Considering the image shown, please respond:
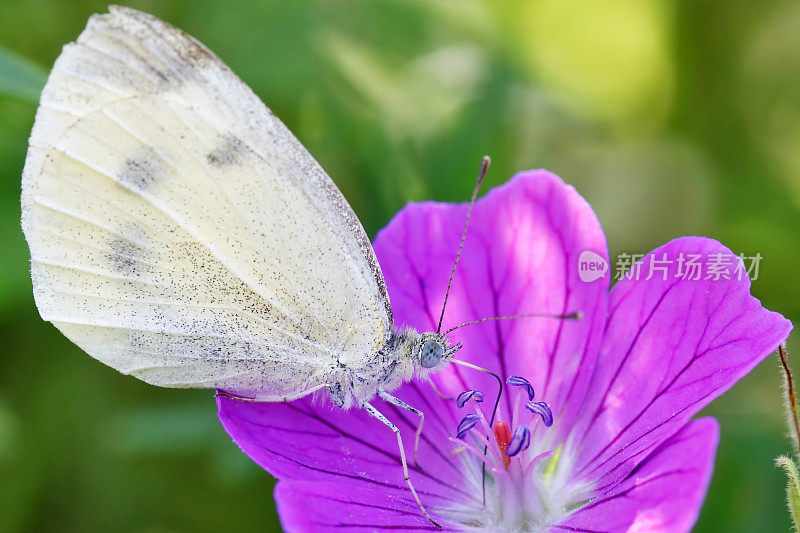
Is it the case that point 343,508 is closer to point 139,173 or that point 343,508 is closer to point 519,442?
point 519,442

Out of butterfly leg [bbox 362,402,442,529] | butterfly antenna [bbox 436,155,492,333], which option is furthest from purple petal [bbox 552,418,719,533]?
butterfly antenna [bbox 436,155,492,333]

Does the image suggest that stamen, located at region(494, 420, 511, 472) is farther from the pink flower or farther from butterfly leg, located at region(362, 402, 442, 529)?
butterfly leg, located at region(362, 402, 442, 529)

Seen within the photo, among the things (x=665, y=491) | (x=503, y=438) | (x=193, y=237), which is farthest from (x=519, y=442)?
(x=193, y=237)

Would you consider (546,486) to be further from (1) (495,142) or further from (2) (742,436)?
(1) (495,142)

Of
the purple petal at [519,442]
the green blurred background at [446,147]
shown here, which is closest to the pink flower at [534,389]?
the purple petal at [519,442]

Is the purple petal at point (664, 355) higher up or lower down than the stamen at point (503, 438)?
higher up

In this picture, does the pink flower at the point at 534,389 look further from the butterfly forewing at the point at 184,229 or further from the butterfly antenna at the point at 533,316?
the butterfly forewing at the point at 184,229

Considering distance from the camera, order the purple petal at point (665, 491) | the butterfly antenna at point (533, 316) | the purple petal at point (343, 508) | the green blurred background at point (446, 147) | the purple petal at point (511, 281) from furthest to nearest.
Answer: the green blurred background at point (446, 147) → the purple petal at point (511, 281) → the butterfly antenna at point (533, 316) → the purple petal at point (343, 508) → the purple petal at point (665, 491)

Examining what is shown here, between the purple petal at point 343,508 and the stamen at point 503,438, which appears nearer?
the purple petal at point 343,508
